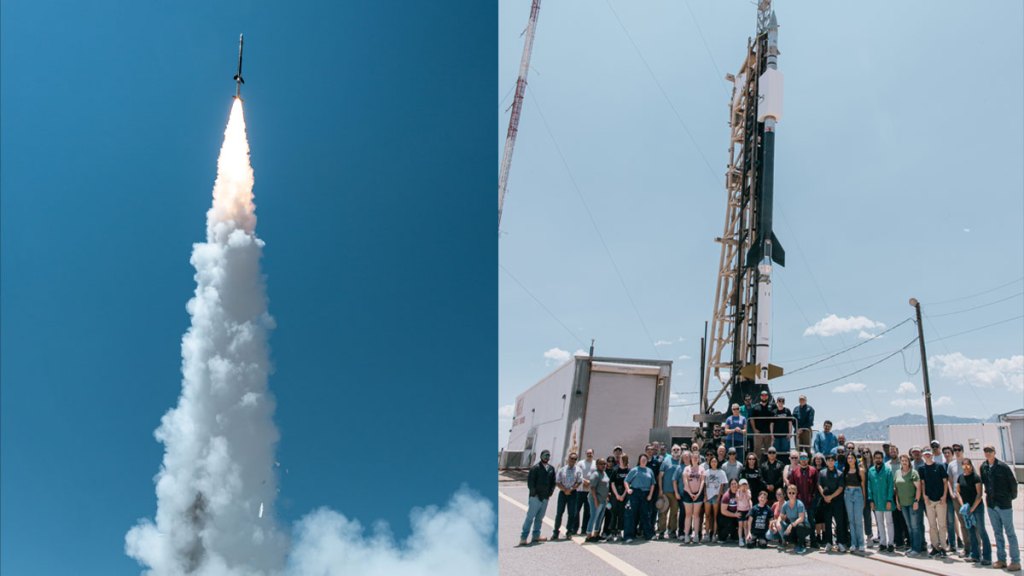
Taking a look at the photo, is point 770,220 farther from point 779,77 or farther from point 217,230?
point 217,230

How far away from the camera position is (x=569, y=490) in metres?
11.1

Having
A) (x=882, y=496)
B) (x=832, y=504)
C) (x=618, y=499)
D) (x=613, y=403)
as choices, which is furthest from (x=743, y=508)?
(x=613, y=403)

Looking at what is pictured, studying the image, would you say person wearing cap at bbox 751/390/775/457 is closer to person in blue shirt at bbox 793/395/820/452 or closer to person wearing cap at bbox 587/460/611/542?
person in blue shirt at bbox 793/395/820/452

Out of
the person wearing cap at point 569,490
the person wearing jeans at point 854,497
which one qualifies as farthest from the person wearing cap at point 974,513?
the person wearing cap at point 569,490

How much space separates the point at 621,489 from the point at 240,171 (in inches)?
518

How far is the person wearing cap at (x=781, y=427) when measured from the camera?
1459 cm

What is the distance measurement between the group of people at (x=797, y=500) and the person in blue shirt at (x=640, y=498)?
2 centimetres

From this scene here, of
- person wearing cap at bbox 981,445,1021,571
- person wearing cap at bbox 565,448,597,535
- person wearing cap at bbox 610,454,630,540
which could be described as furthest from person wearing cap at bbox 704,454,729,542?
person wearing cap at bbox 981,445,1021,571

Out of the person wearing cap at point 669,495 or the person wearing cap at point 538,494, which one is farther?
the person wearing cap at point 669,495

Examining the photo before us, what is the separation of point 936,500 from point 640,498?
14.1ft

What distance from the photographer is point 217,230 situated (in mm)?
19000

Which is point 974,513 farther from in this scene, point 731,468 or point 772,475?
point 731,468

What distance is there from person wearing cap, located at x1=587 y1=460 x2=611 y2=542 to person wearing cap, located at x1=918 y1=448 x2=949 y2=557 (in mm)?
4709

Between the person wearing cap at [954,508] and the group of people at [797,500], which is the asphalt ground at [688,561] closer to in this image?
the group of people at [797,500]
